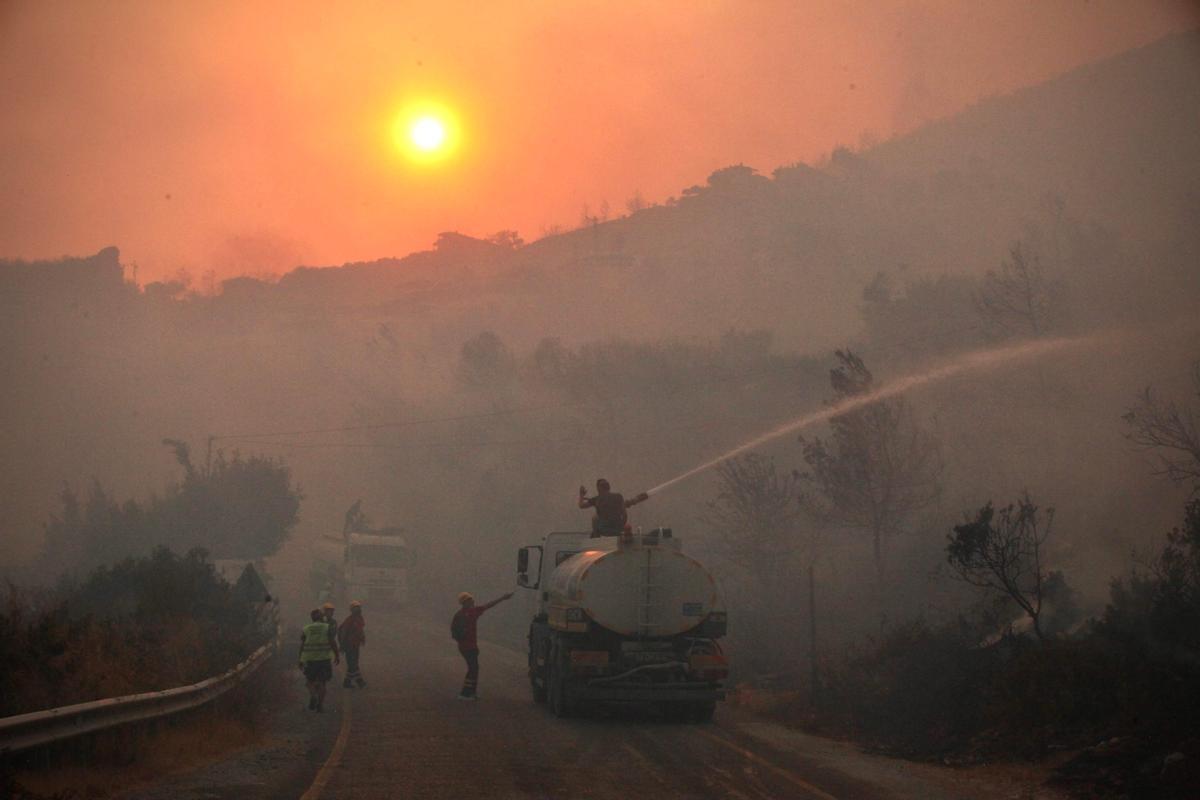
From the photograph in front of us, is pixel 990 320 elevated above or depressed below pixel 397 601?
above

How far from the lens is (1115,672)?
13.6 m

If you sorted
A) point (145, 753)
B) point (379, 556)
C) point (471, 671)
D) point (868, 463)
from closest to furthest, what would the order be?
point (145, 753) → point (471, 671) → point (868, 463) → point (379, 556)

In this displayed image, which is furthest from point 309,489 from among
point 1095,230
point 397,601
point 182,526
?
point 1095,230

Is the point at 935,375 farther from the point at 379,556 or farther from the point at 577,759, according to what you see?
the point at 379,556

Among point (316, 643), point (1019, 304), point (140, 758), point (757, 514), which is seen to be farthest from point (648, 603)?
point (1019, 304)

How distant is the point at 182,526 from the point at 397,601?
1663 cm

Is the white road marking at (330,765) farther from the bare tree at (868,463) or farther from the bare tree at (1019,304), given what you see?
the bare tree at (1019,304)

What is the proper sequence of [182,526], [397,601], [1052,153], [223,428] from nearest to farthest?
[397,601], [182,526], [223,428], [1052,153]

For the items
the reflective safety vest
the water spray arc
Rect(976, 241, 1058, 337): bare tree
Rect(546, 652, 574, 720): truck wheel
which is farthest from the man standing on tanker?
Rect(976, 241, 1058, 337): bare tree

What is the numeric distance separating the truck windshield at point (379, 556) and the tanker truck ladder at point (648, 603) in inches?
1732

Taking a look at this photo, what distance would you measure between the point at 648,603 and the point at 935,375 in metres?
22.5

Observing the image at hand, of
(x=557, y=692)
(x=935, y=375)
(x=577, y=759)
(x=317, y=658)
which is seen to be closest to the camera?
(x=577, y=759)

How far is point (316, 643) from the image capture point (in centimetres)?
1927

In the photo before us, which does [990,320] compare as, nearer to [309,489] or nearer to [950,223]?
[309,489]
